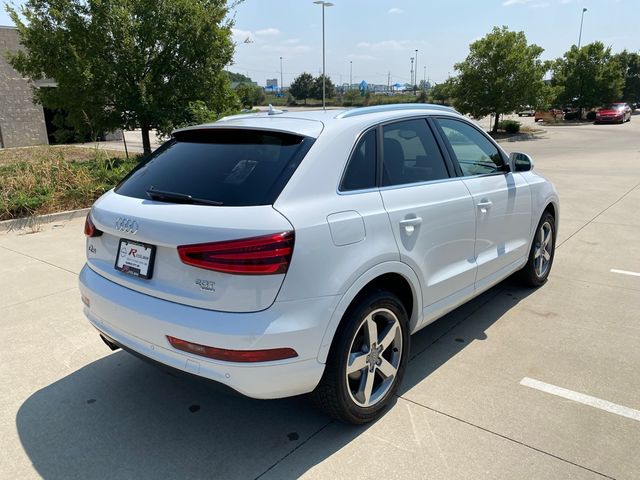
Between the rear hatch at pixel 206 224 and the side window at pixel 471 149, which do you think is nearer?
the rear hatch at pixel 206 224

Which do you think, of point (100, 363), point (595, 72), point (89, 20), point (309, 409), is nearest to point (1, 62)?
point (89, 20)

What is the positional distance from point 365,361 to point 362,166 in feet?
3.59

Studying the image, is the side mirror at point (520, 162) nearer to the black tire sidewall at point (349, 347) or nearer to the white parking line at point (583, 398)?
the white parking line at point (583, 398)

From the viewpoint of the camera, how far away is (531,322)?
4352 mm

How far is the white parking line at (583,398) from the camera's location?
3061mm

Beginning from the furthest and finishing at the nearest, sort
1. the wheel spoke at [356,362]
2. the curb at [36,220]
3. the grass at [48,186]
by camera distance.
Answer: the grass at [48,186], the curb at [36,220], the wheel spoke at [356,362]

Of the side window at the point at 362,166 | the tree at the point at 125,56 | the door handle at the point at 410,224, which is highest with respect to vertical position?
the tree at the point at 125,56

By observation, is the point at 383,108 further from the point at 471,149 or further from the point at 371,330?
the point at 371,330

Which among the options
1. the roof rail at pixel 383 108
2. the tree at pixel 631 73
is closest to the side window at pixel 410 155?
the roof rail at pixel 383 108

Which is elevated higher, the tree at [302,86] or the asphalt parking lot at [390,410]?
the tree at [302,86]

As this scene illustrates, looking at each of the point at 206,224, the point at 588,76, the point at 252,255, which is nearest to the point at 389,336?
the point at 252,255

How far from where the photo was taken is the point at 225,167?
9.09ft

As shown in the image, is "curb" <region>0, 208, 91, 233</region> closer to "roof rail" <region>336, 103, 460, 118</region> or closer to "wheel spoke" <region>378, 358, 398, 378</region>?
"roof rail" <region>336, 103, 460, 118</region>

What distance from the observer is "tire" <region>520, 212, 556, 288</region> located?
4891mm
